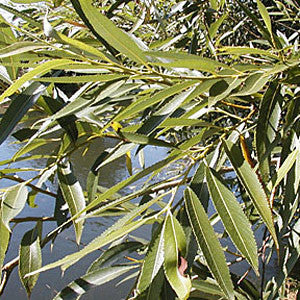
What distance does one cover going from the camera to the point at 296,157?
17.9 inches

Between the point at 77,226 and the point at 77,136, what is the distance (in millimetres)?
121

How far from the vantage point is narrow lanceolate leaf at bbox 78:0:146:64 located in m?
0.38

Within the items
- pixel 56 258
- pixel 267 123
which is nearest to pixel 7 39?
pixel 267 123

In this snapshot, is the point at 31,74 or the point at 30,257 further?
the point at 30,257

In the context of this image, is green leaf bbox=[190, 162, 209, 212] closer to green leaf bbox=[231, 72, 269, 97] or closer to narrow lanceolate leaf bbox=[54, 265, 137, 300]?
green leaf bbox=[231, 72, 269, 97]

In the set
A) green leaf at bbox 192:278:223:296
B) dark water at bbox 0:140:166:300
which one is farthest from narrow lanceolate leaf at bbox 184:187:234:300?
dark water at bbox 0:140:166:300

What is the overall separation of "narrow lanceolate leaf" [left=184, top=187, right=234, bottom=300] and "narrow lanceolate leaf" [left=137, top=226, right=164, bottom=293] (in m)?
0.04

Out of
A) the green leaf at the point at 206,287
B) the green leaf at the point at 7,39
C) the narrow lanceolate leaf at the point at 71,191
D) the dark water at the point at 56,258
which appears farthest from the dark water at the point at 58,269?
the green leaf at the point at 7,39

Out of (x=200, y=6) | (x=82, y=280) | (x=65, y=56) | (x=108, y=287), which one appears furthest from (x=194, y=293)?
(x=108, y=287)

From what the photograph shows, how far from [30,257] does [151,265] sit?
0.21m

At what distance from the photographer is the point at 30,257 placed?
0.52m

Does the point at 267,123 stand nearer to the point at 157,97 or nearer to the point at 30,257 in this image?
the point at 157,97

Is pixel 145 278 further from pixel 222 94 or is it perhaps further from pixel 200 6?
pixel 200 6

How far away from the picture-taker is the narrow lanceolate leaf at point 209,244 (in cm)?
35
